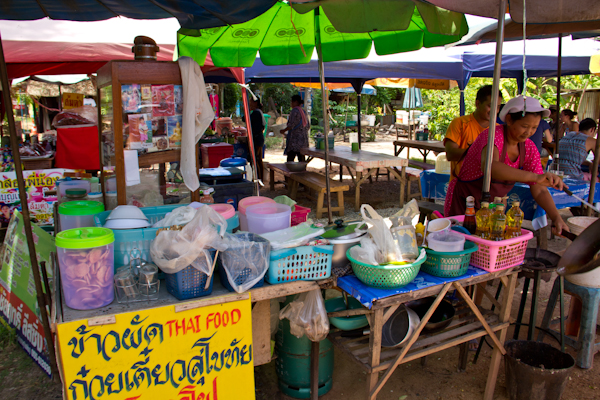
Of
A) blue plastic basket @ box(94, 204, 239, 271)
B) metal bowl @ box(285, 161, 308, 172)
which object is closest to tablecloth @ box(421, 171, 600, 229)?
blue plastic basket @ box(94, 204, 239, 271)

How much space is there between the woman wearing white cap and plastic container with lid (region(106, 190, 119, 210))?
2526 millimetres

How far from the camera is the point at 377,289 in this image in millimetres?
2146

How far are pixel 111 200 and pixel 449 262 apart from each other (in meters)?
2.27

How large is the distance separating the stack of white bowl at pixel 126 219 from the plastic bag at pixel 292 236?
0.66 metres

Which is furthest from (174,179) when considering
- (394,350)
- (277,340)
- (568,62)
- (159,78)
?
(568,62)

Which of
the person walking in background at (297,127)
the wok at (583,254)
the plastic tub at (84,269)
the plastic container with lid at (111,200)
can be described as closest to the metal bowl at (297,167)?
the person walking in background at (297,127)

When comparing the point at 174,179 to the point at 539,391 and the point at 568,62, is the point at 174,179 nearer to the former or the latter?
the point at 539,391

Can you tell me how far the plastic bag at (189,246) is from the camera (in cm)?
191

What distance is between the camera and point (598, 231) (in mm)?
1112

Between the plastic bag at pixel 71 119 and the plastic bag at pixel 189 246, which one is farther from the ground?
the plastic bag at pixel 71 119

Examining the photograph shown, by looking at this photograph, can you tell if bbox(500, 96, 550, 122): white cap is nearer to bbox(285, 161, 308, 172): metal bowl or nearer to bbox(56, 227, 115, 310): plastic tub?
bbox(56, 227, 115, 310): plastic tub

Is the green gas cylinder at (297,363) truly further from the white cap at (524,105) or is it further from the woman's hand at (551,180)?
the white cap at (524,105)

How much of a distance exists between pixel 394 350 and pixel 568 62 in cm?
775

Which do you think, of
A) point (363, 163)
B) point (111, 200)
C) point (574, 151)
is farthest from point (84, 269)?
point (574, 151)
